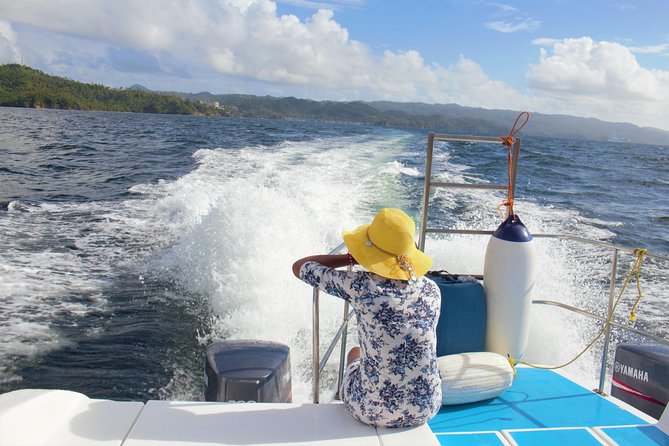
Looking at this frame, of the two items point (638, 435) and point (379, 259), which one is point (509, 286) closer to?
point (638, 435)

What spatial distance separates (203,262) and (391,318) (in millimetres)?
5556

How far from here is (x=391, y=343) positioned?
219cm

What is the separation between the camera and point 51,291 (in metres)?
6.34

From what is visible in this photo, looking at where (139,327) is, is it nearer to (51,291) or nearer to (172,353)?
(172,353)

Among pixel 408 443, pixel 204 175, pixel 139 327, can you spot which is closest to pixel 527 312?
pixel 408 443

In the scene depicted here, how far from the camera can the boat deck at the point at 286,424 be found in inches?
79.0

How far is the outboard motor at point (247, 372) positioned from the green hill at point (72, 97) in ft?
290

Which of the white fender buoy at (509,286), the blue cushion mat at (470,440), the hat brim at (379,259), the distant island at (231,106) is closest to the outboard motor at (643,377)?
the white fender buoy at (509,286)

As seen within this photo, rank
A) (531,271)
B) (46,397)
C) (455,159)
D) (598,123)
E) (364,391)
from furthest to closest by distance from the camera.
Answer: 1. (598,123)
2. (455,159)
3. (531,271)
4. (364,391)
5. (46,397)

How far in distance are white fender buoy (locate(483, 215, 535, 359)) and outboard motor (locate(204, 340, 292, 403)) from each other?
54.5 inches

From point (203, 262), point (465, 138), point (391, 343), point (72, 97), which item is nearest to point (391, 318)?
point (391, 343)

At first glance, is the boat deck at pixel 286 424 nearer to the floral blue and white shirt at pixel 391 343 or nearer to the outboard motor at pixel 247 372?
the floral blue and white shirt at pixel 391 343

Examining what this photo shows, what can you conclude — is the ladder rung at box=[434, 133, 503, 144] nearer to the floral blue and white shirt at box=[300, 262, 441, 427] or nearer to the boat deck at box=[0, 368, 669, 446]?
the floral blue and white shirt at box=[300, 262, 441, 427]

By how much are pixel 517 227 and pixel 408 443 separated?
167 cm
